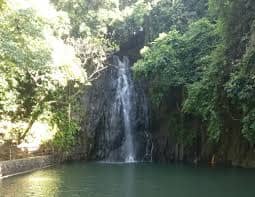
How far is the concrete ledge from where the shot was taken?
18628mm

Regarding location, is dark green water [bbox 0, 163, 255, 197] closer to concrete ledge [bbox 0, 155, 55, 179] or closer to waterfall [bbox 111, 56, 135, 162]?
concrete ledge [bbox 0, 155, 55, 179]

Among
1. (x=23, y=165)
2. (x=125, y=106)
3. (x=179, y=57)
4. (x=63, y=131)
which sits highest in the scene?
(x=179, y=57)

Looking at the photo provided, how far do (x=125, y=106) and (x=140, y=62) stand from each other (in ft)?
15.8

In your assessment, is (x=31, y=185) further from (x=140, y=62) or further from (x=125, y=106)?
(x=125, y=106)

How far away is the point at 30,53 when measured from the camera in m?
18.7

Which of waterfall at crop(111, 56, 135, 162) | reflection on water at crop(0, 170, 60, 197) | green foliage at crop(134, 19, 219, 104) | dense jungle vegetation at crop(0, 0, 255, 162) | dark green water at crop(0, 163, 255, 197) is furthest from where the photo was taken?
waterfall at crop(111, 56, 135, 162)

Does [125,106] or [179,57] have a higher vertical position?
[179,57]

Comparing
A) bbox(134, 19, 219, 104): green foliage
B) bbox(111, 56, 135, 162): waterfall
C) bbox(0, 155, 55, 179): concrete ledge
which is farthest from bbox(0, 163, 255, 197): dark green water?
bbox(111, 56, 135, 162): waterfall

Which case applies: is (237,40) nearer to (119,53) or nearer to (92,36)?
(92,36)

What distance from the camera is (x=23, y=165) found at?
807 inches

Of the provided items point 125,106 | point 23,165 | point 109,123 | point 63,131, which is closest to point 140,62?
point 125,106

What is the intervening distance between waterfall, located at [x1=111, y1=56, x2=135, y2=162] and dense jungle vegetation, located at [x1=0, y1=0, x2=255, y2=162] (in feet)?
4.54

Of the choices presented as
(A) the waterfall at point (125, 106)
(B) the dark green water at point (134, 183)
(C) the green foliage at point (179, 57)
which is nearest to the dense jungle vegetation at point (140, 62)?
(C) the green foliage at point (179, 57)

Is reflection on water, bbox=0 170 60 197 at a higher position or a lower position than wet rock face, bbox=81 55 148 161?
lower
